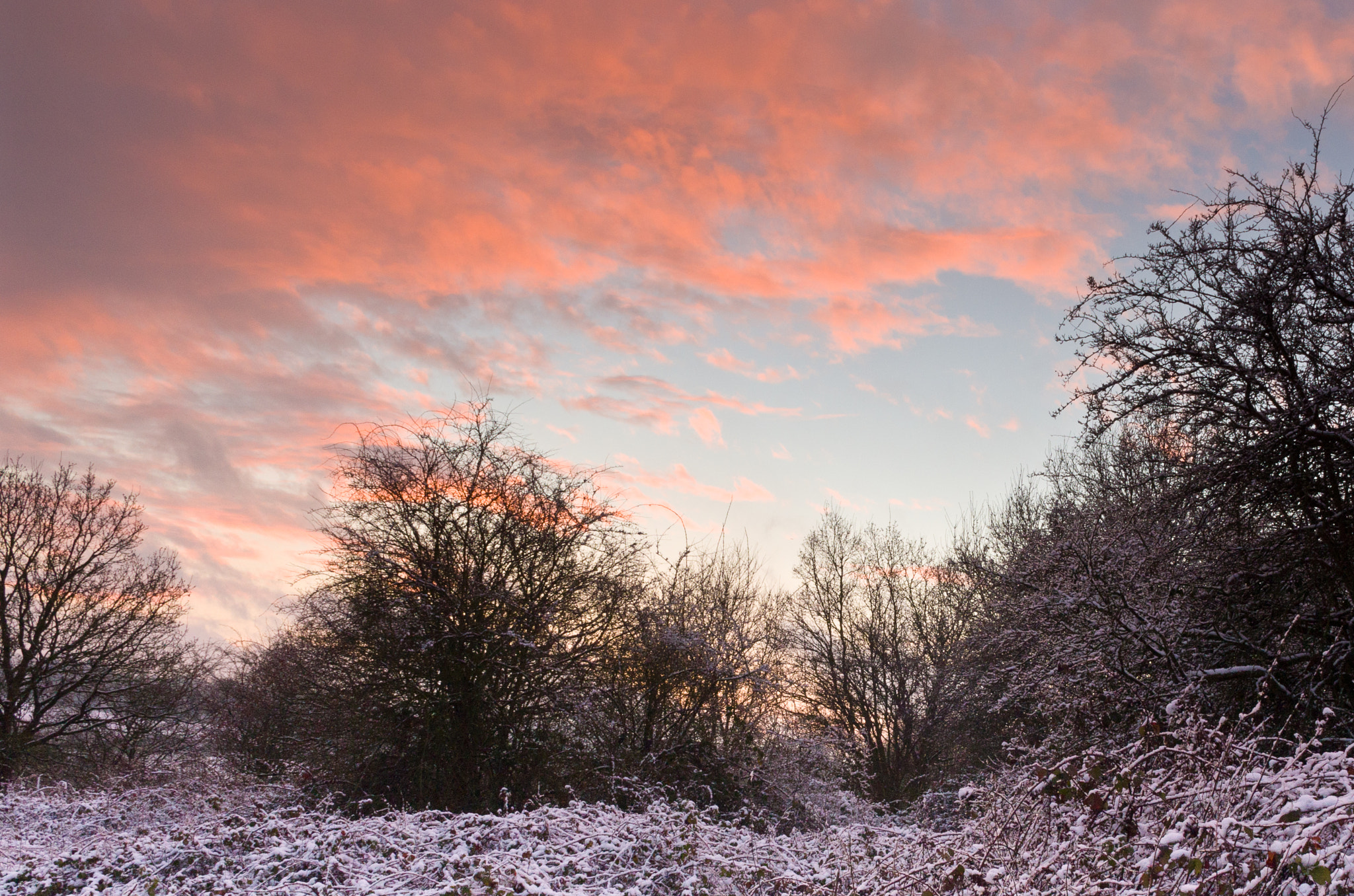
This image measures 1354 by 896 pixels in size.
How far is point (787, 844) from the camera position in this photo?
28.3 ft

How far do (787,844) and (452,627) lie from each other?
487 cm

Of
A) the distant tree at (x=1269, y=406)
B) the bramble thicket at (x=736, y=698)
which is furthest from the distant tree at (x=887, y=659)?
the distant tree at (x=1269, y=406)

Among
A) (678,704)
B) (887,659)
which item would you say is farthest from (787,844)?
(887,659)

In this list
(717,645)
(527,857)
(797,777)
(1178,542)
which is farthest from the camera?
(797,777)

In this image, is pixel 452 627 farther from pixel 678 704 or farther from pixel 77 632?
pixel 77 632

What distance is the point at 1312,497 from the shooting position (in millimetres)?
8719

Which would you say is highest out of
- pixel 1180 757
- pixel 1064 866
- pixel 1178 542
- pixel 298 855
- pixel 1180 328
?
pixel 1180 328

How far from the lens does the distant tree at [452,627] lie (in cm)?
1067

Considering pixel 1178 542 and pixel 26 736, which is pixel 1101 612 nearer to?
pixel 1178 542

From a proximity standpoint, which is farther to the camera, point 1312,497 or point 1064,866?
point 1312,497

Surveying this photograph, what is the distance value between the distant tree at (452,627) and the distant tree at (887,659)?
24.4 feet

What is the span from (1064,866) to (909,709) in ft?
55.5

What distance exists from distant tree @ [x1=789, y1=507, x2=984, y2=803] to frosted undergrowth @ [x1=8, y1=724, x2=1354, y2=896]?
32.3 feet

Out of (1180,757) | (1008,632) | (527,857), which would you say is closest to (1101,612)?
(1008,632)
